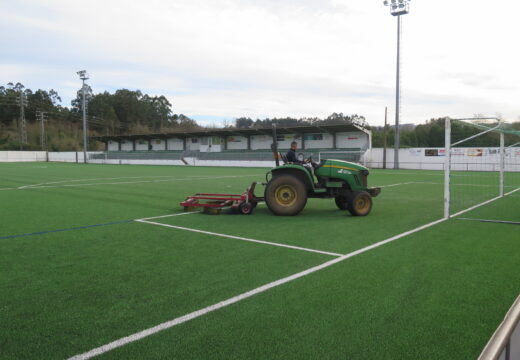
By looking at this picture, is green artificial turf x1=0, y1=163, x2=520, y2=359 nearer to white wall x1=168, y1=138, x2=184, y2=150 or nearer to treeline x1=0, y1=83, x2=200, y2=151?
white wall x1=168, y1=138, x2=184, y2=150

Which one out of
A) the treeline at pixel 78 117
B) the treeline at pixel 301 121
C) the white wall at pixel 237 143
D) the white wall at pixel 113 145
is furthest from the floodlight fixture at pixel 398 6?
the treeline at pixel 78 117

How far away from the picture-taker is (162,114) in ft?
377

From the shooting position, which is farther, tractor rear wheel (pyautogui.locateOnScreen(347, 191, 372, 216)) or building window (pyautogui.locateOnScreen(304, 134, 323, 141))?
building window (pyautogui.locateOnScreen(304, 134, 323, 141))

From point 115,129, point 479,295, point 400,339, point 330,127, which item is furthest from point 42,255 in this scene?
point 115,129

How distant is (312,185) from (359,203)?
114cm

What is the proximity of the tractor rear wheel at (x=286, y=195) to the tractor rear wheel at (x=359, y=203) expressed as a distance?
3.42ft

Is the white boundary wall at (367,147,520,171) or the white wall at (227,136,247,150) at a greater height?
the white wall at (227,136,247,150)

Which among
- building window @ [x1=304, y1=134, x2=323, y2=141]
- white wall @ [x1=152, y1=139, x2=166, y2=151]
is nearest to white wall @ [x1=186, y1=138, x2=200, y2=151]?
white wall @ [x1=152, y1=139, x2=166, y2=151]

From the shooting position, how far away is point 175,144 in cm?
6166

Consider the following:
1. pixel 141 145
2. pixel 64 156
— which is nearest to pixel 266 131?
pixel 141 145

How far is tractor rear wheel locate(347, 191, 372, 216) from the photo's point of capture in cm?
887

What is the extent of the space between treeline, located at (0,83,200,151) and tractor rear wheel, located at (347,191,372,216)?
81862mm

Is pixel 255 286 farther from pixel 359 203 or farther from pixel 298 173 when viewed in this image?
pixel 359 203

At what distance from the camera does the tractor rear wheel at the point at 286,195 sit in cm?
877
